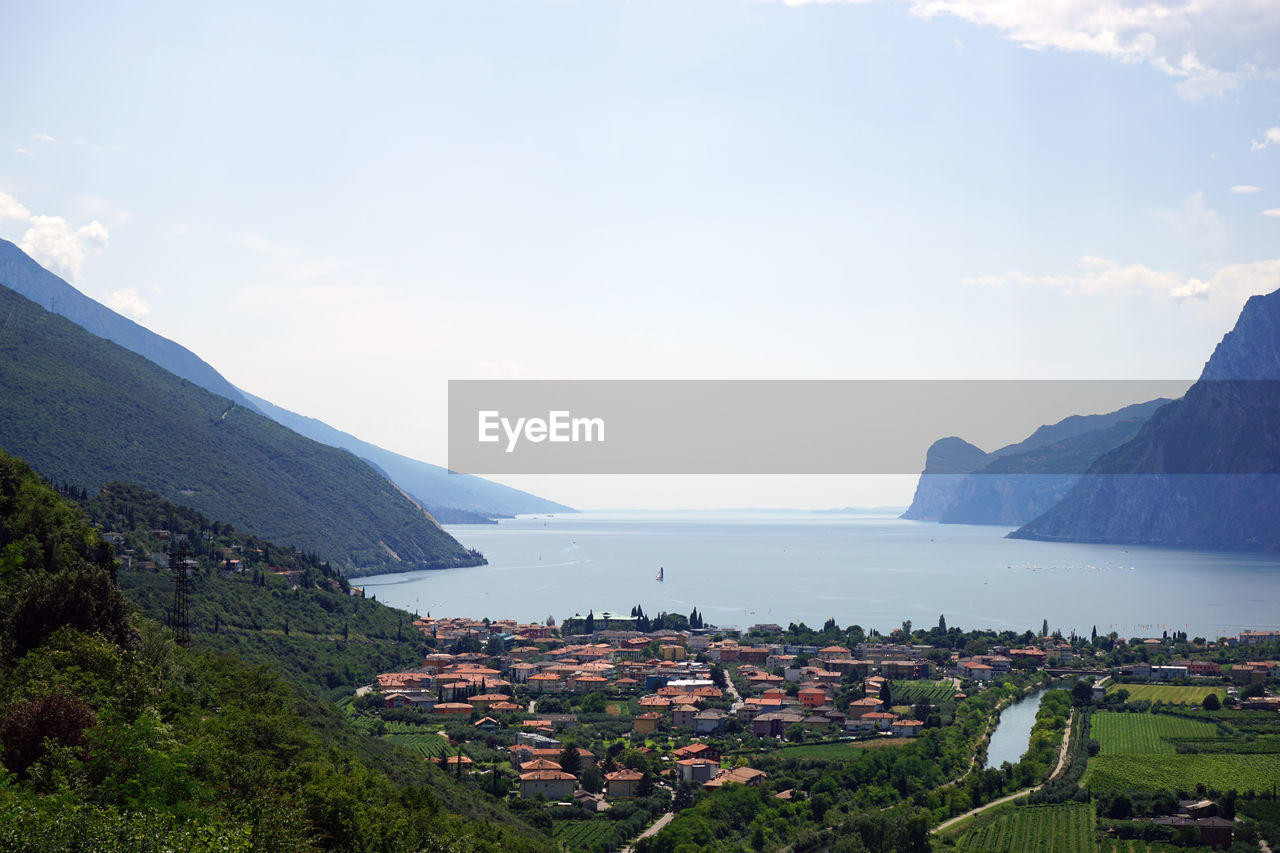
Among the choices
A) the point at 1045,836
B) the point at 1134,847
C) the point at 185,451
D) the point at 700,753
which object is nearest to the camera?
the point at 1134,847

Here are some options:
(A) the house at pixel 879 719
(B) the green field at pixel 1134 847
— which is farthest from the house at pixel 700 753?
(B) the green field at pixel 1134 847

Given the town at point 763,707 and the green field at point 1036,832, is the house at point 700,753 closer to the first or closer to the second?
the town at point 763,707

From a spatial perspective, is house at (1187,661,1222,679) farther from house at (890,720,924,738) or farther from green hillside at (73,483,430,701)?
green hillside at (73,483,430,701)

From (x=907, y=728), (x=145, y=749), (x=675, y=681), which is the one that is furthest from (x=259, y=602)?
(x=145, y=749)

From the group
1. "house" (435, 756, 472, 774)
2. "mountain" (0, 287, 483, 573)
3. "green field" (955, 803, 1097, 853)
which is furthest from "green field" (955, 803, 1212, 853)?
"mountain" (0, 287, 483, 573)

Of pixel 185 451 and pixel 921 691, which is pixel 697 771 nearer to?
pixel 921 691
